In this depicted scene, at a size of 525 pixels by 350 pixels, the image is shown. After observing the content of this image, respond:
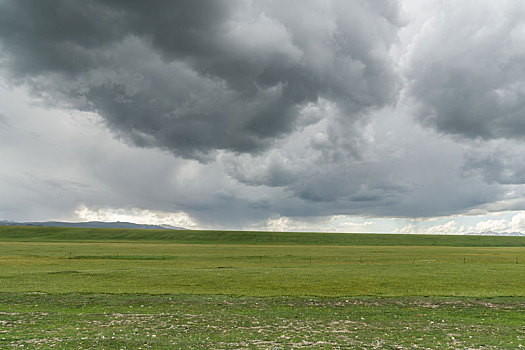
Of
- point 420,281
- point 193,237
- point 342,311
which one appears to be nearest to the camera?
point 342,311

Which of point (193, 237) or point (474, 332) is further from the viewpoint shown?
point (193, 237)

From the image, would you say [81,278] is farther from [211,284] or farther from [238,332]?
[238,332]

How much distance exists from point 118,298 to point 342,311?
58.6ft

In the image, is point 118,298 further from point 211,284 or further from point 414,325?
point 414,325

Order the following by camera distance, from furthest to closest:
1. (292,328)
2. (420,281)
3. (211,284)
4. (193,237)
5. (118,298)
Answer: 1. (193,237)
2. (420,281)
3. (211,284)
4. (118,298)
5. (292,328)

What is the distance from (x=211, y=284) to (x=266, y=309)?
41.4 feet

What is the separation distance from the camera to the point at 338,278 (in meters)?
39.5

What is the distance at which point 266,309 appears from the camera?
77.3ft

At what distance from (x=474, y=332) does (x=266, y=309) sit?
12732mm

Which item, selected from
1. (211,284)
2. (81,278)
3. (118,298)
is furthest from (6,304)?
(211,284)

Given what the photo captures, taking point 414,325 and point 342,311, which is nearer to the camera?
point 414,325

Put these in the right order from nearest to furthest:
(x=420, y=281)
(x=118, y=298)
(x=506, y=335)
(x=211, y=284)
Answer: (x=506, y=335)
(x=118, y=298)
(x=211, y=284)
(x=420, y=281)

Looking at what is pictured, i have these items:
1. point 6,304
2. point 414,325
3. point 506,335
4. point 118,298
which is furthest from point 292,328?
point 6,304

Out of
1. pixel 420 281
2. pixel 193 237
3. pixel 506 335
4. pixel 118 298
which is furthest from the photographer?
pixel 193 237
